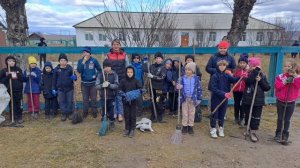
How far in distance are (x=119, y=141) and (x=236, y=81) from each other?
2.46m

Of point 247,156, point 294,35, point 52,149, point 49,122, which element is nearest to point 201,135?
point 247,156

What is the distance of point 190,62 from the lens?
569 centimetres

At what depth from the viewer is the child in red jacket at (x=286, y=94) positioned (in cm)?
492

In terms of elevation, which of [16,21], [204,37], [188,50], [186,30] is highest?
[186,30]

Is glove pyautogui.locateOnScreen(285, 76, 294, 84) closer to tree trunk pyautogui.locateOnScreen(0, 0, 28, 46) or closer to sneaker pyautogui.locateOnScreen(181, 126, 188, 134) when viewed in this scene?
sneaker pyautogui.locateOnScreen(181, 126, 188, 134)

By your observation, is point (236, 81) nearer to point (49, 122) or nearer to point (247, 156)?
point (247, 156)

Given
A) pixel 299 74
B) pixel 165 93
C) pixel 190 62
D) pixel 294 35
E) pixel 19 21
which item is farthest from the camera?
pixel 294 35

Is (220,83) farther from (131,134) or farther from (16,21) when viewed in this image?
(16,21)

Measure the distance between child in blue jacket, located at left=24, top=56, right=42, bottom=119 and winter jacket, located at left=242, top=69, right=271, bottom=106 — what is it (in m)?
4.42

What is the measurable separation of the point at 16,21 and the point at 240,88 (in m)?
5.70

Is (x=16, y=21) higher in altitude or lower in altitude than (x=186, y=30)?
lower

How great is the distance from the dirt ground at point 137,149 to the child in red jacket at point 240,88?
268 millimetres

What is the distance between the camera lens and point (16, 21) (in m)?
7.32

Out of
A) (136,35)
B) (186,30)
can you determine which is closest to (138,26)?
(136,35)
